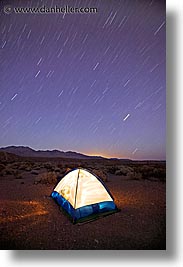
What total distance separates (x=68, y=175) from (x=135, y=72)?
0.84 meters

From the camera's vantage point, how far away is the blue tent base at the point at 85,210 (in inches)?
86.0

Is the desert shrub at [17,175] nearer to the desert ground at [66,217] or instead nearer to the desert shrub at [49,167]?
the desert ground at [66,217]

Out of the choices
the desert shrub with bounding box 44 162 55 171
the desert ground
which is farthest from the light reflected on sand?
the desert shrub with bounding box 44 162 55 171

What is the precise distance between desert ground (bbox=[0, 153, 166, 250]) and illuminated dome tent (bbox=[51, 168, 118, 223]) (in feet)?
0.13

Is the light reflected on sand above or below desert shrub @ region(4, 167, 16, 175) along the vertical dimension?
below

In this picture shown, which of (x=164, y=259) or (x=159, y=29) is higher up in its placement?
(x=159, y=29)

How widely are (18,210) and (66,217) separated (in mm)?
328

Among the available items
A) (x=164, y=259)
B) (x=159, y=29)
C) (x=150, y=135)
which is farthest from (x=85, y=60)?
(x=164, y=259)

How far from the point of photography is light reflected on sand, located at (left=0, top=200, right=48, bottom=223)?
2.23 m

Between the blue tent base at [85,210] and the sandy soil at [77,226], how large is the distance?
3 centimetres

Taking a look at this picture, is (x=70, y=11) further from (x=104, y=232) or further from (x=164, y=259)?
(x=164, y=259)

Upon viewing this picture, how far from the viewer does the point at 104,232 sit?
86.8 inches

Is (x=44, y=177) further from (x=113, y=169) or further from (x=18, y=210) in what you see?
(x=113, y=169)

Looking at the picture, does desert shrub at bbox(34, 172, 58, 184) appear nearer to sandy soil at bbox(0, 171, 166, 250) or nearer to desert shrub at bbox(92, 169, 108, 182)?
sandy soil at bbox(0, 171, 166, 250)
